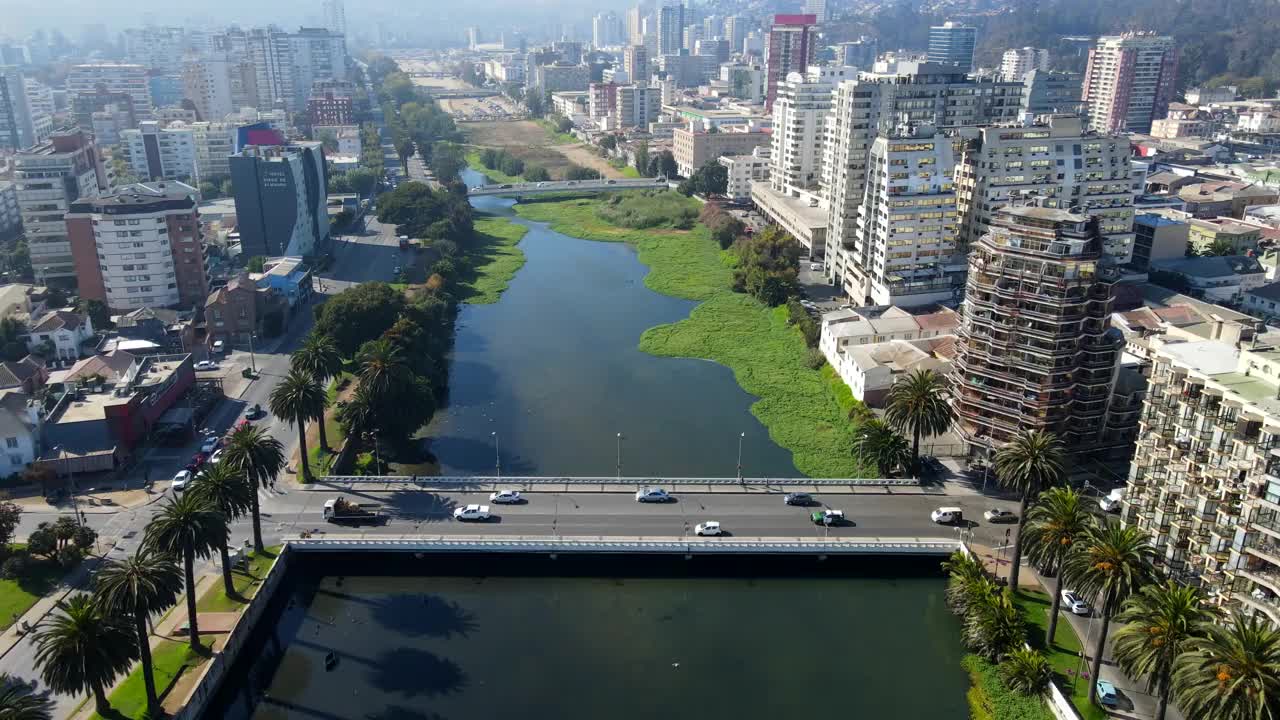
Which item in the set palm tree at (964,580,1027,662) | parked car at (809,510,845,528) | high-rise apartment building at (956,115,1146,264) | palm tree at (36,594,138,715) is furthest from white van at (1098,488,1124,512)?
palm tree at (36,594,138,715)

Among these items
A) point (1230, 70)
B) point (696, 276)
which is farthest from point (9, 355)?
point (1230, 70)

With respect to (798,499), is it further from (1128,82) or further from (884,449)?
(1128,82)

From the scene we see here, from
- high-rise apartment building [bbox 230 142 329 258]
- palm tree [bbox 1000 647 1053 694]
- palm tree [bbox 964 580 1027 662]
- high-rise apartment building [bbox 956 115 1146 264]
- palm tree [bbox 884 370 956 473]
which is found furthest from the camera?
high-rise apartment building [bbox 230 142 329 258]

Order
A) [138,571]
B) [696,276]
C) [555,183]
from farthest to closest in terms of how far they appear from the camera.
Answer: [555,183] < [696,276] < [138,571]

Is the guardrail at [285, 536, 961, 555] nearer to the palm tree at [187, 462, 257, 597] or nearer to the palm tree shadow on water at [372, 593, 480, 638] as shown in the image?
the palm tree shadow on water at [372, 593, 480, 638]

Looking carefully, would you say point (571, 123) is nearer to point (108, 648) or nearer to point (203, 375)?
point (203, 375)

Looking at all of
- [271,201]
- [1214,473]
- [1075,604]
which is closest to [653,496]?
[1075,604]
